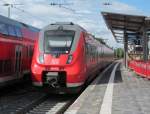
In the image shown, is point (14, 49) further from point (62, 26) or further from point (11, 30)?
point (62, 26)

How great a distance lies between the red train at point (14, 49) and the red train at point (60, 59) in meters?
1.14

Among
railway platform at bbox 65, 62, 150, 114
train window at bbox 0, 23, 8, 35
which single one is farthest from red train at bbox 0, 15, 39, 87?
railway platform at bbox 65, 62, 150, 114

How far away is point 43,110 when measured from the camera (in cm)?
1541

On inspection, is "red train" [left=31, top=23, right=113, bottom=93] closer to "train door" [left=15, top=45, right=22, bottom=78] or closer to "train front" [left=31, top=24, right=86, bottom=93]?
"train front" [left=31, top=24, right=86, bottom=93]

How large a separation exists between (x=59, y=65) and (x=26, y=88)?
19.1 feet

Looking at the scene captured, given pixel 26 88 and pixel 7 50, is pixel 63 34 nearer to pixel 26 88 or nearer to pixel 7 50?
pixel 7 50

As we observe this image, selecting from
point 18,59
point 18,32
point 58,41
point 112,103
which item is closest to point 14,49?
point 18,59

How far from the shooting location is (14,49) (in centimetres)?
1928

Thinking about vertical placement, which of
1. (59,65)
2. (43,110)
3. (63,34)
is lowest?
(43,110)

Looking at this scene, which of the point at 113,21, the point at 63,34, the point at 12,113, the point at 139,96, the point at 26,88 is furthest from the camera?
the point at 113,21

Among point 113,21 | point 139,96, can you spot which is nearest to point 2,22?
point 139,96

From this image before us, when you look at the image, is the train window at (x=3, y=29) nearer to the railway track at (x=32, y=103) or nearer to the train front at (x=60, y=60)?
the train front at (x=60, y=60)

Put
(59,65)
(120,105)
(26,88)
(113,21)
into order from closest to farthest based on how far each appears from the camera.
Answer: (120,105) → (59,65) → (26,88) → (113,21)

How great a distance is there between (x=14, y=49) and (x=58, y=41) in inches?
80.0
